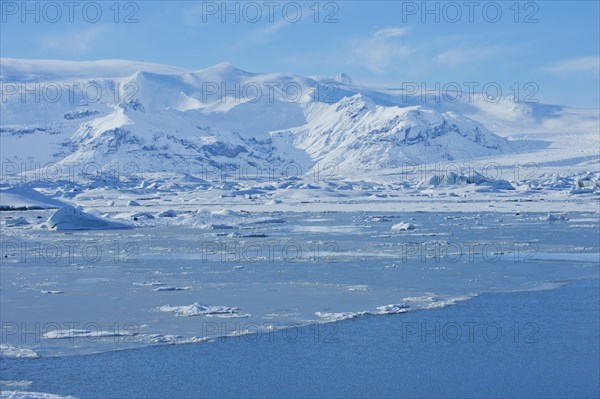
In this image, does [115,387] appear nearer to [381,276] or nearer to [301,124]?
[381,276]

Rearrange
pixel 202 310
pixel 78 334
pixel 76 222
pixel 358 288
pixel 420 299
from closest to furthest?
pixel 78 334 < pixel 202 310 < pixel 420 299 < pixel 358 288 < pixel 76 222

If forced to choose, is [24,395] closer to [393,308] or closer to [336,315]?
[336,315]

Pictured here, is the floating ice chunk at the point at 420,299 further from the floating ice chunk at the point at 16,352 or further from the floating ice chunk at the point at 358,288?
the floating ice chunk at the point at 16,352

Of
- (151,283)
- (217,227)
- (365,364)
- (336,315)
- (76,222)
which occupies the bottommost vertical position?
(365,364)

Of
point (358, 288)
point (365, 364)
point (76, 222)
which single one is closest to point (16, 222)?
point (76, 222)

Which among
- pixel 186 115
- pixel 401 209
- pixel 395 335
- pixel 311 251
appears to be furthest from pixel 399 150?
pixel 395 335

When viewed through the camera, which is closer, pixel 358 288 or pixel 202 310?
pixel 202 310

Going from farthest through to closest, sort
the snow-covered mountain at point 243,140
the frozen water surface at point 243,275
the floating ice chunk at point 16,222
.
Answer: the snow-covered mountain at point 243,140 < the floating ice chunk at point 16,222 < the frozen water surface at point 243,275

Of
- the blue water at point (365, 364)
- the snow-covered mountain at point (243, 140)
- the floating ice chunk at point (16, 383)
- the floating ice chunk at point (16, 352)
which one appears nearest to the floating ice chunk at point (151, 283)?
the blue water at point (365, 364)
